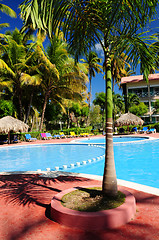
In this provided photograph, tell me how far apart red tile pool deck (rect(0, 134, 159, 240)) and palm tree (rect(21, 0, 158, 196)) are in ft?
2.44

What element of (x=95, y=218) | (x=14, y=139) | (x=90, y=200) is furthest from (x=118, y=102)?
(x=95, y=218)

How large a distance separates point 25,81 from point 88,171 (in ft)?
53.6

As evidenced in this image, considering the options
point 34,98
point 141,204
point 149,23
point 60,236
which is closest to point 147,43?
point 149,23

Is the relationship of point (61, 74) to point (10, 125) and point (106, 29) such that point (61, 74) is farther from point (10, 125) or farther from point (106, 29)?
point (106, 29)

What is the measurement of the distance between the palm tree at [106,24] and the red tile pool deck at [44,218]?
745mm

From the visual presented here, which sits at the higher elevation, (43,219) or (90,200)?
(90,200)

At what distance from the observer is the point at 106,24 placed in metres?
3.63

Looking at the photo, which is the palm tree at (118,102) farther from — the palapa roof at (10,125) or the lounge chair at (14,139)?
the lounge chair at (14,139)

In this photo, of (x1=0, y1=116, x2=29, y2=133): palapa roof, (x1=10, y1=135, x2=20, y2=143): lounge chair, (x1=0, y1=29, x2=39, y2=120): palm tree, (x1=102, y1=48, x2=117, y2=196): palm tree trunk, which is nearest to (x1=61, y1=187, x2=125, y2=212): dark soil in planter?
(x1=102, y1=48, x2=117, y2=196): palm tree trunk

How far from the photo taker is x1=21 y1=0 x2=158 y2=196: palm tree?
3.21 m

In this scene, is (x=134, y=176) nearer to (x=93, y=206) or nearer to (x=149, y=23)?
(x=93, y=206)

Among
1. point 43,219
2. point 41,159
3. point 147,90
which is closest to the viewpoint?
point 43,219

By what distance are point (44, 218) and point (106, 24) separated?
3659mm

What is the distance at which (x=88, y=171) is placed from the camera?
7883 millimetres
